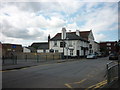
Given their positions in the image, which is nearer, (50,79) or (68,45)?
(50,79)

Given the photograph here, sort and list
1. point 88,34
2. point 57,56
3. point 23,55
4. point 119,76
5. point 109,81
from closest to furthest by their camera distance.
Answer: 1. point 109,81
2. point 119,76
3. point 57,56
4. point 23,55
5. point 88,34

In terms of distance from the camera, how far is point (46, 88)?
6156 mm

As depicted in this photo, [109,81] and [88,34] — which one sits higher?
[88,34]

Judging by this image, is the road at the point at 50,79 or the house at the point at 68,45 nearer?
the road at the point at 50,79

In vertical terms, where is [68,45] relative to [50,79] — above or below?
above

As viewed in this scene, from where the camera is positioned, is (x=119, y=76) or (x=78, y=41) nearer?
(x=119, y=76)

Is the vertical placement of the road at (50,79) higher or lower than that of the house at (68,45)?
lower

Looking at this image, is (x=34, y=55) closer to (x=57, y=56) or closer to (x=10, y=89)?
(x=57, y=56)

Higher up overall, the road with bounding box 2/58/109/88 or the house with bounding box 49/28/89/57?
the house with bounding box 49/28/89/57

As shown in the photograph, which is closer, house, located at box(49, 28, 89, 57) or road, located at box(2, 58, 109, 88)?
road, located at box(2, 58, 109, 88)

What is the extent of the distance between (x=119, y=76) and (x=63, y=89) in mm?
3225

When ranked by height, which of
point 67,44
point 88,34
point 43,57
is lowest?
point 43,57

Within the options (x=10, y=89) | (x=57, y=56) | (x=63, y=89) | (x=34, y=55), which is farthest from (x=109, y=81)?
(x=34, y=55)

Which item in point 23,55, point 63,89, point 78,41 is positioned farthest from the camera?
point 78,41
